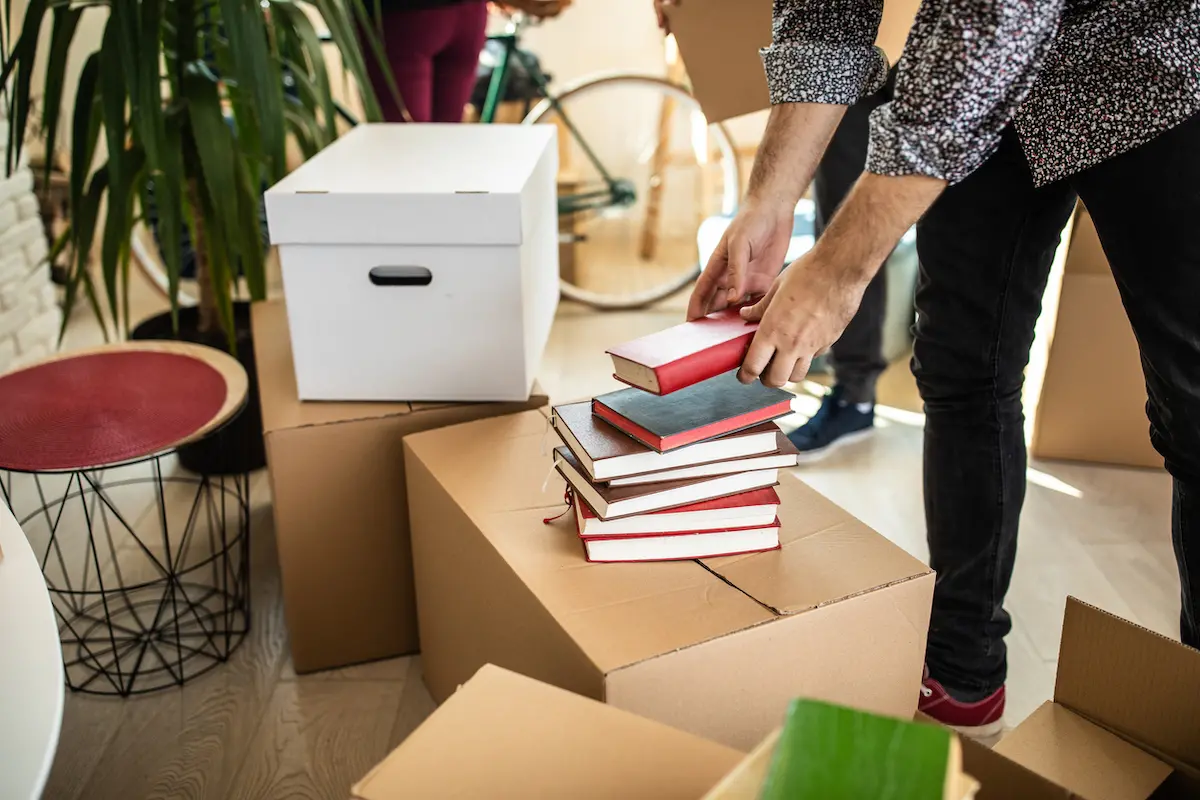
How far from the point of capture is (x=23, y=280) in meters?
2.17

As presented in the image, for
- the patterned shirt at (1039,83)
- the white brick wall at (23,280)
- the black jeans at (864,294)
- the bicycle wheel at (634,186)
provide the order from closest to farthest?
the patterned shirt at (1039,83)
the black jeans at (864,294)
the white brick wall at (23,280)
the bicycle wheel at (634,186)

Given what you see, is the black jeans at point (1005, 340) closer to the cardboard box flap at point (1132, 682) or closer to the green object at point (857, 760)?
the cardboard box flap at point (1132, 682)

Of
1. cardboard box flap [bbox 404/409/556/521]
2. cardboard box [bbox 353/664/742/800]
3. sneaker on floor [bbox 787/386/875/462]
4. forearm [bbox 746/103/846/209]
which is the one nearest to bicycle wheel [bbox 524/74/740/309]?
sneaker on floor [bbox 787/386/875/462]

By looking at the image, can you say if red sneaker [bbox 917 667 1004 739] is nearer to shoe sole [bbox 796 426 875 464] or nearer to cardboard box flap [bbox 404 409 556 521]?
cardboard box flap [bbox 404 409 556 521]

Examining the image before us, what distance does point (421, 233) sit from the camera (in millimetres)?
1213

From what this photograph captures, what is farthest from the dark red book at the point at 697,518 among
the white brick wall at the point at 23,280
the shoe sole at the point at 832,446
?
the white brick wall at the point at 23,280

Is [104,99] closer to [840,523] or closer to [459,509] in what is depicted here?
[459,509]

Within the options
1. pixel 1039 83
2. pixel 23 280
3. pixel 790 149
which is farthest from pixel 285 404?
pixel 23 280

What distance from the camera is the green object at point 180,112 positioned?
4.71 feet

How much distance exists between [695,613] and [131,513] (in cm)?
124

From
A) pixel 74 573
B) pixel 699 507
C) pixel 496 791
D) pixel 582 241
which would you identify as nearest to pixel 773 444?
pixel 699 507

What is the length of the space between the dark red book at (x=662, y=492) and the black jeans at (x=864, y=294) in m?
0.81

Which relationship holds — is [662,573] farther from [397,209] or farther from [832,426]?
[832,426]

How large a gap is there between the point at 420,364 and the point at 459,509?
28 centimetres
